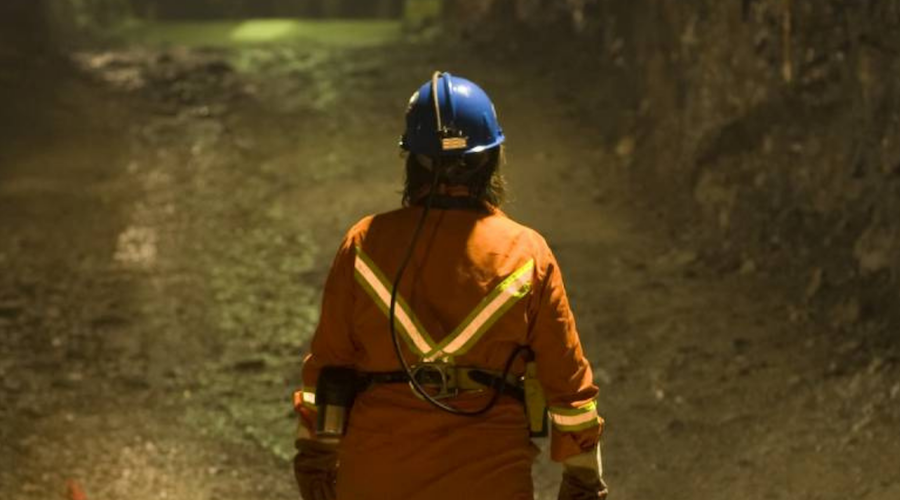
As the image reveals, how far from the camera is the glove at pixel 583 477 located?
9.76 feet

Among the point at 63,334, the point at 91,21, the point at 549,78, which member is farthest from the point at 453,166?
the point at 91,21

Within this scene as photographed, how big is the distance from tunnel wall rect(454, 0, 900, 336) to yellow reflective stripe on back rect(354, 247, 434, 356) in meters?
3.45

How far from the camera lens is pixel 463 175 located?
3.03m

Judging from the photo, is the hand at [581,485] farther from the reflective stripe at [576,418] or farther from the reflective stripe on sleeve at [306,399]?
the reflective stripe on sleeve at [306,399]

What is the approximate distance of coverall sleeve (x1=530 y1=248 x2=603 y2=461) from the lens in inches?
115

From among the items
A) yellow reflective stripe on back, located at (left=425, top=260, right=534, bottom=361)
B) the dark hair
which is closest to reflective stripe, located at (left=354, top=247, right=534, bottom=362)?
yellow reflective stripe on back, located at (left=425, top=260, right=534, bottom=361)

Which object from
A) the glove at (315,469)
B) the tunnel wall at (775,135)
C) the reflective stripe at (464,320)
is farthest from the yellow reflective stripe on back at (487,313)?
the tunnel wall at (775,135)

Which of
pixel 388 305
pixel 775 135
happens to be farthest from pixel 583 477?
pixel 775 135

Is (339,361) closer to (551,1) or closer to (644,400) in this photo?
(644,400)

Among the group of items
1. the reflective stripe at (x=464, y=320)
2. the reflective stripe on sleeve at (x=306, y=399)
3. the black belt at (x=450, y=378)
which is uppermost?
the reflective stripe at (x=464, y=320)

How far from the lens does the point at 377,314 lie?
2.93 metres

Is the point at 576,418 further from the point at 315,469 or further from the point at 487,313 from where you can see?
the point at 315,469

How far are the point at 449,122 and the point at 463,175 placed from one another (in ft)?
0.44

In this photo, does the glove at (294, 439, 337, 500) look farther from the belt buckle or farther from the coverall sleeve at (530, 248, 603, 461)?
the coverall sleeve at (530, 248, 603, 461)
